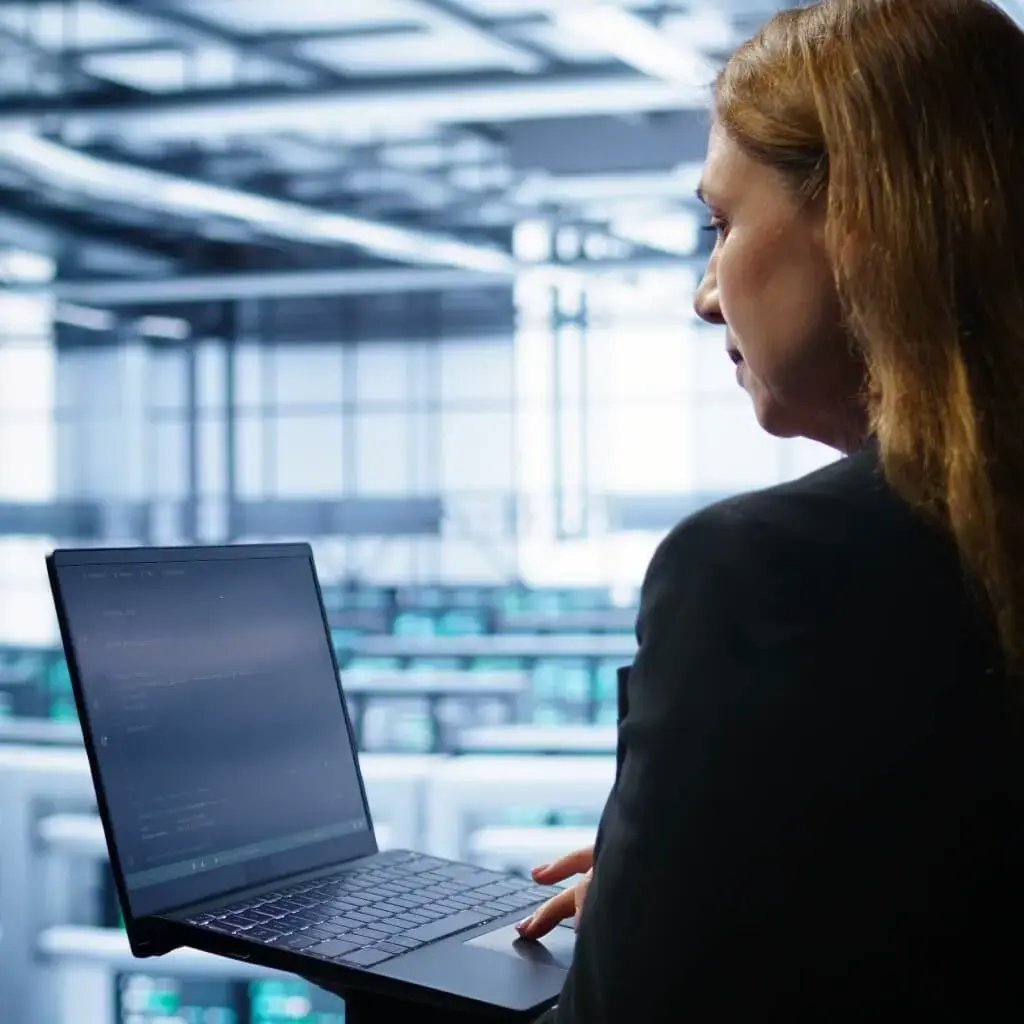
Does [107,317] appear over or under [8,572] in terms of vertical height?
over

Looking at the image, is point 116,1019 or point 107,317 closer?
point 116,1019

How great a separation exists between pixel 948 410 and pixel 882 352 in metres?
0.05

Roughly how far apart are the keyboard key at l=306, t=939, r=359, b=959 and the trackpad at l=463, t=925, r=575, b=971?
0.28 ft

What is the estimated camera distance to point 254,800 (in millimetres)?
1254

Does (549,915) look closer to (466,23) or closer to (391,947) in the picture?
(391,947)

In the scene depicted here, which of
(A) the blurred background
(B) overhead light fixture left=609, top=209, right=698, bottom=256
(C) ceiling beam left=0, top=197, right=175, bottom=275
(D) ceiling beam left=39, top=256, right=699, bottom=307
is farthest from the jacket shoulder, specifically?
(C) ceiling beam left=0, top=197, right=175, bottom=275

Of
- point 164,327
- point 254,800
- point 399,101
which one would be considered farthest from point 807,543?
point 164,327

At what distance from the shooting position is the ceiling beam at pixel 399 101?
4.68 metres

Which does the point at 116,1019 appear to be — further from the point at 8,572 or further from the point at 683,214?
the point at 8,572

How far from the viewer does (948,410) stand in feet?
2.58

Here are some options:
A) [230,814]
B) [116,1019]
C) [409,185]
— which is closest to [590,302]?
[409,185]

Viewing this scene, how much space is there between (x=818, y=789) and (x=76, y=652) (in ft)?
2.00

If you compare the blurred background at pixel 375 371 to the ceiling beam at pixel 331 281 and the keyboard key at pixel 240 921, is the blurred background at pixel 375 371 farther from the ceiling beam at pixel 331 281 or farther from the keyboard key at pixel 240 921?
the keyboard key at pixel 240 921

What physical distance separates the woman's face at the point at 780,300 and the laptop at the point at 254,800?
1.30ft
